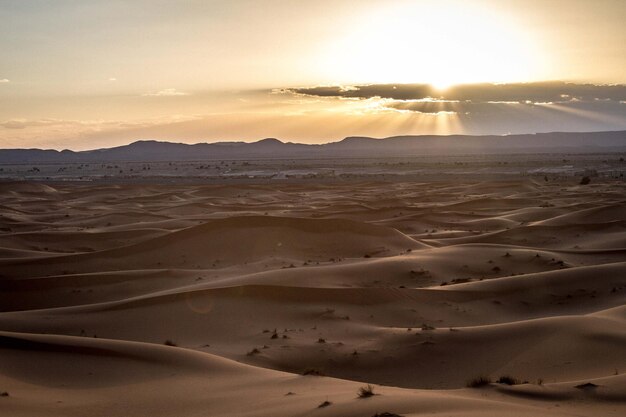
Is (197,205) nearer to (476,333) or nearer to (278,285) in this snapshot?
(278,285)

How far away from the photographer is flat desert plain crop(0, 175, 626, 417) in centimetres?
796

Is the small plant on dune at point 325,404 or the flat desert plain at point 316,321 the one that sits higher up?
the small plant on dune at point 325,404

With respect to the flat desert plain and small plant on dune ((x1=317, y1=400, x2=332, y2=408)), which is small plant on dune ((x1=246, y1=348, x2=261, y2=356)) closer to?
the flat desert plain

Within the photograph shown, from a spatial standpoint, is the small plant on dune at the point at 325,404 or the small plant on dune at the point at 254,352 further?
the small plant on dune at the point at 254,352

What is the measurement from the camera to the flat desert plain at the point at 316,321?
7.96 meters

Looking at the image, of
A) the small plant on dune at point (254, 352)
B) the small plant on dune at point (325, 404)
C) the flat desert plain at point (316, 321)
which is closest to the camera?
the small plant on dune at point (325, 404)

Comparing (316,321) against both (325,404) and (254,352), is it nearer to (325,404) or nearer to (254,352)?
(254,352)

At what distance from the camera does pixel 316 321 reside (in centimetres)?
1323

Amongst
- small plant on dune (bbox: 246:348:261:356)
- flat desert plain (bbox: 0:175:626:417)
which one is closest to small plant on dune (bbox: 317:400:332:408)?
flat desert plain (bbox: 0:175:626:417)

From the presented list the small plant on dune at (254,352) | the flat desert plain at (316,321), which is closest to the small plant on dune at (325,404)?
the flat desert plain at (316,321)

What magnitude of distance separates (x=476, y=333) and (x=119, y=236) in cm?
1930

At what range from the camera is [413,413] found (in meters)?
6.70

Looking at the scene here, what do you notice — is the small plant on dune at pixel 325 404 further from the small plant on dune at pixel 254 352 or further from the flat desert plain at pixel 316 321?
the small plant on dune at pixel 254 352

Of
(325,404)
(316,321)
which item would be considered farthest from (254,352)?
(325,404)
